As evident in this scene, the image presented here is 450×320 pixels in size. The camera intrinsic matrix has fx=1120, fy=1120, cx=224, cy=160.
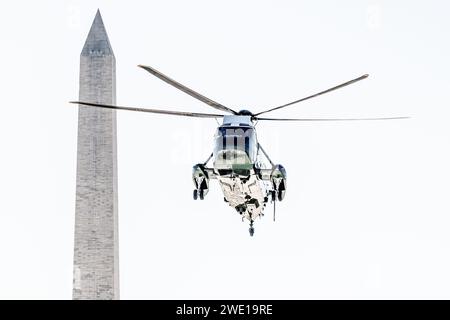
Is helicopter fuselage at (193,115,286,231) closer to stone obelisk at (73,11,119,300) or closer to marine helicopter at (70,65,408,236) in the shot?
marine helicopter at (70,65,408,236)

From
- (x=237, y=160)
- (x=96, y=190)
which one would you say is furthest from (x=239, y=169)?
(x=96, y=190)

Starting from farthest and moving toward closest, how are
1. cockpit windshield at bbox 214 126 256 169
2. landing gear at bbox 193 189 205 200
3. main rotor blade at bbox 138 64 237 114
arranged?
landing gear at bbox 193 189 205 200, cockpit windshield at bbox 214 126 256 169, main rotor blade at bbox 138 64 237 114

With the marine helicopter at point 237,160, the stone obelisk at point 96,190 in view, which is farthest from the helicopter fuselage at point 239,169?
the stone obelisk at point 96,190

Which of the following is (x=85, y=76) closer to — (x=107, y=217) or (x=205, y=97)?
(x=107, y=217)

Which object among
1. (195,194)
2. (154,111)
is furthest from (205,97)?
(195,194)

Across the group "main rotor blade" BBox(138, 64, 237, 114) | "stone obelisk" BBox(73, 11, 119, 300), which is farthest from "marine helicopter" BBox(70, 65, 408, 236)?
"stone obelisk" BBox(73, 11, 119, 300)

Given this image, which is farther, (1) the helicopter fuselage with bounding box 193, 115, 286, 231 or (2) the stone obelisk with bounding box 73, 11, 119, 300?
(2) the stone obelisk with bounding box 73, 11, 119, 300
